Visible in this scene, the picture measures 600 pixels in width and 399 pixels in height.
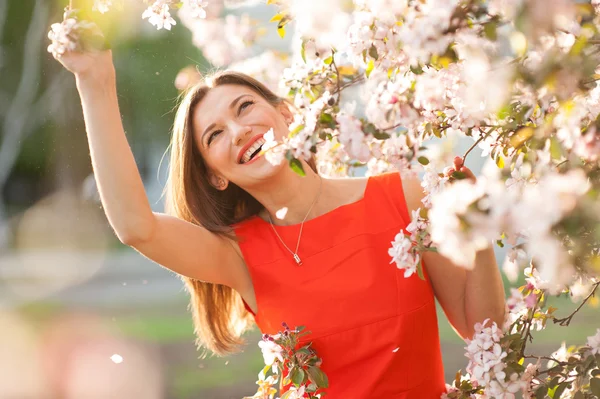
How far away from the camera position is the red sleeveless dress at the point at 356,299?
68.1 inches

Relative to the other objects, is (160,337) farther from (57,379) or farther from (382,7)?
(382,7)

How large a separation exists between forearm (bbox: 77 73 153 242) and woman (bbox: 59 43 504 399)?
8 centimetres

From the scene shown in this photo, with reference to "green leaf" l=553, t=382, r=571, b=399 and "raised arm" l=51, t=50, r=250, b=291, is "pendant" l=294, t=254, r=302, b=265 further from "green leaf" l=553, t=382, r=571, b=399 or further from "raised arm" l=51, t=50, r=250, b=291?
"green leaf" l=553, t=382, r=571, b=399

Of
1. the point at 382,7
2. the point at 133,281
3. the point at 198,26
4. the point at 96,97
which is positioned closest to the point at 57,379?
the point at 198,26

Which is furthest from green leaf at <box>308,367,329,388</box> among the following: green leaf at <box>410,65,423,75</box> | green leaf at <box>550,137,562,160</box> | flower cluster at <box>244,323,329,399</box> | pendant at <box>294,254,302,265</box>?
green leaf at <box>550,137,562,160</box>

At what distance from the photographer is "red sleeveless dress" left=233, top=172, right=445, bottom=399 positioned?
68.1 inches

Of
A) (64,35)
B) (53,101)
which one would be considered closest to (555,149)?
(64,35)

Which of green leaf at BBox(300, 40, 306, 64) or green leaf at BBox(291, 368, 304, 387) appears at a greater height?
green leaf at BBox(300, 40, 306, 64)

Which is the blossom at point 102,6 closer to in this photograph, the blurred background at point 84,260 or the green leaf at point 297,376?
the green leaf at point 297,376

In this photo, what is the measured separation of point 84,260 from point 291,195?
375 inches

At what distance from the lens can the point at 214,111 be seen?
5.84 ft

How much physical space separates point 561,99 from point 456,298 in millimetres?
1023

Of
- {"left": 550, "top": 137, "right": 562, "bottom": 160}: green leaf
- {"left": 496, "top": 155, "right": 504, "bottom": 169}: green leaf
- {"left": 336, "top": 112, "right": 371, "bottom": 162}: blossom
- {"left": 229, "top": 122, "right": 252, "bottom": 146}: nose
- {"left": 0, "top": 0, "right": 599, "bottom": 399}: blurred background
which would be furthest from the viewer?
{"left": 0, "top": 0, "right": 599, "bottom": 399}: blurred background

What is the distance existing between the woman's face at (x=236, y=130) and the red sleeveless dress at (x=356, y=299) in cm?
22
